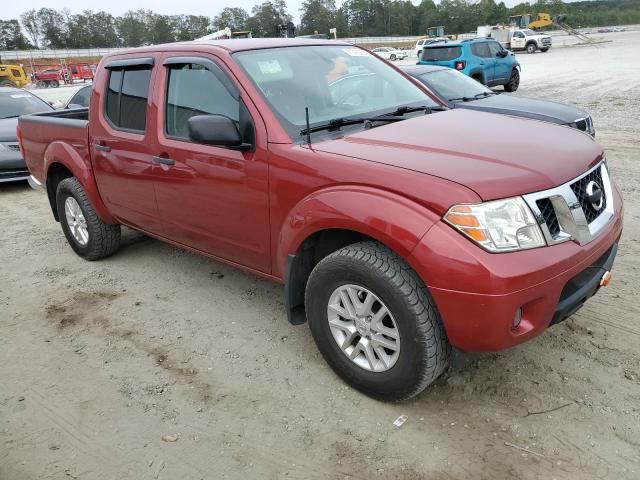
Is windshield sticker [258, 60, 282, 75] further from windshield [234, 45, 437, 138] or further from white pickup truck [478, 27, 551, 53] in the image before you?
white pickup truck [478, 27, 551, 53]

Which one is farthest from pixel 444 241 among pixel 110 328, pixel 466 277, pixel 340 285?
pixel 110 328

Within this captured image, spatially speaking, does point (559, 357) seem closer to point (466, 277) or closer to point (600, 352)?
point (600, 352)

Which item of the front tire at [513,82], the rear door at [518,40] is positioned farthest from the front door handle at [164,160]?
the rear door at [518,40]

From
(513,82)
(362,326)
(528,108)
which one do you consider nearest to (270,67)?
(362,326)

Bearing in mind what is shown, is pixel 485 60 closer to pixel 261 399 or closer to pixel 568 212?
pixel 568 212

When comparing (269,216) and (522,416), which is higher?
(269,216)

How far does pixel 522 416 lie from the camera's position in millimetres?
2723

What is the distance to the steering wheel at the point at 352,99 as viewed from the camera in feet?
11.2

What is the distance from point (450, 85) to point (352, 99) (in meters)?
5.35

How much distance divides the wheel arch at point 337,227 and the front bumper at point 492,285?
0.11m

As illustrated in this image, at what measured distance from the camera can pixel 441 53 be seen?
16406mm

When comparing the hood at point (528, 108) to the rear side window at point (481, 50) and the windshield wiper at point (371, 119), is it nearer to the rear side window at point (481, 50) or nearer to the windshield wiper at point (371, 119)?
the windshield wiper at point (371, 119)

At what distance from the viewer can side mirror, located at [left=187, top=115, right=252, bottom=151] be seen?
3000mm

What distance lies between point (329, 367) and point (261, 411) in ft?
1.73
